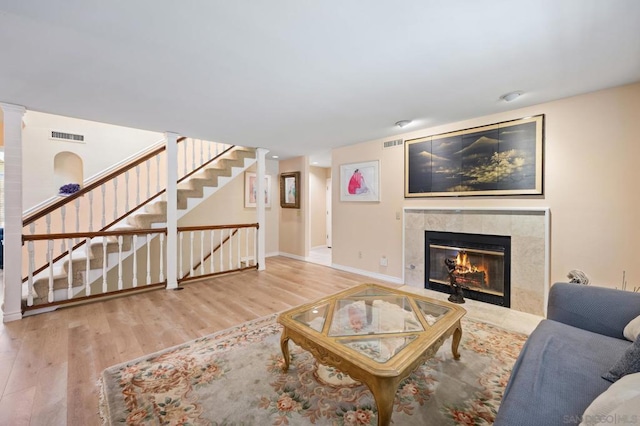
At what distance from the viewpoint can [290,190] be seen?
5988 millimetres

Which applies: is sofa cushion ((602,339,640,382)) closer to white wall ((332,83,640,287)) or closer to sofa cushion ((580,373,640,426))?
sofa cushion ((580,373,640,426))

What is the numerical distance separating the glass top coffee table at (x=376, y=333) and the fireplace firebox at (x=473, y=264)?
157 cm

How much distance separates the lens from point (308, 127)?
11.7ft

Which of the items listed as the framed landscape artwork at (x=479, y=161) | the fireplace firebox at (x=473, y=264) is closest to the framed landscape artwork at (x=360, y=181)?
the framed landscape artwork at (x=479, y=161)

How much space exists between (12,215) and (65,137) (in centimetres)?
246

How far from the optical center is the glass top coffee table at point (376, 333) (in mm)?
1252

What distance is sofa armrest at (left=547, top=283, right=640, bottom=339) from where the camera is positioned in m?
1.51

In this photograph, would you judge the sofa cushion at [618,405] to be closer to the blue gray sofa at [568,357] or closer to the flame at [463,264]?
the blue gray sofa at [568,357]

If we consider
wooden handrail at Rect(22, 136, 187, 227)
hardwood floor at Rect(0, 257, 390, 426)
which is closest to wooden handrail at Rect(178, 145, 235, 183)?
wooden handrail at Rect(22, 136, 187, 227)

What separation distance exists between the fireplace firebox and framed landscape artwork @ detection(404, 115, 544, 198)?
1.95 ft

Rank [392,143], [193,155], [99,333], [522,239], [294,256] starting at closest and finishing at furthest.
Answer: [99,333], [522,239], [392,143], [193,155], [294,256]

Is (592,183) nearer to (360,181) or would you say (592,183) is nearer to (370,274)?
(360,181)

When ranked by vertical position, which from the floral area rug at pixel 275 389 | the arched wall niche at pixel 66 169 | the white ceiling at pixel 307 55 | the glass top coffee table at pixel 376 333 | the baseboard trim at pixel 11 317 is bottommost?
the floral area rug at pixel 275 389

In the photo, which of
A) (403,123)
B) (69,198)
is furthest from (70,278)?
(403,123)
